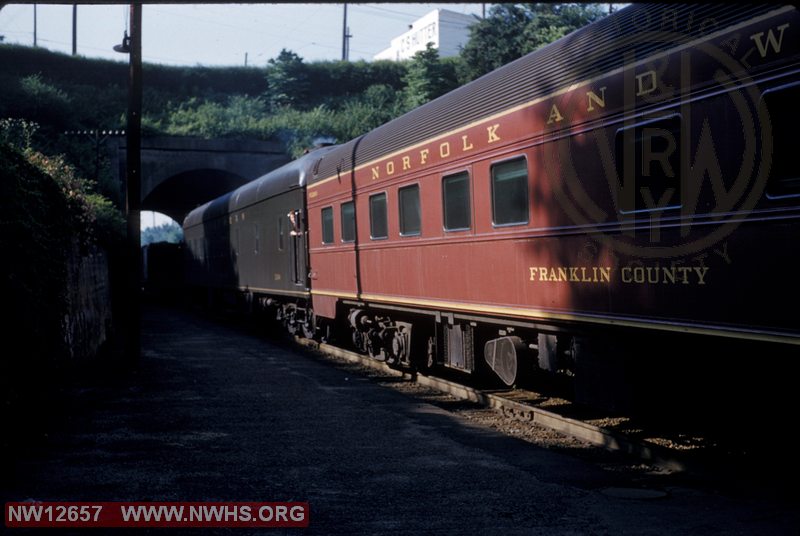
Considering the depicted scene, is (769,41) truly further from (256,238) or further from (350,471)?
(256,238)

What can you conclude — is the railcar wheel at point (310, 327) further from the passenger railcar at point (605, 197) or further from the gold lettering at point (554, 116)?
the gold lettering at point (554, 116)

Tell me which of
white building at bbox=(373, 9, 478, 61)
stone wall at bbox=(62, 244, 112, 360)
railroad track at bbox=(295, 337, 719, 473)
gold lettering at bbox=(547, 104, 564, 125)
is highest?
white building at bbox=(373, 9, 478, 61)

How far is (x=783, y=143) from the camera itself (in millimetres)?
5629

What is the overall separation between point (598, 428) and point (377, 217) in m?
5.78

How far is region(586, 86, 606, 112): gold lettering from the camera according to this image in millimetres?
7207

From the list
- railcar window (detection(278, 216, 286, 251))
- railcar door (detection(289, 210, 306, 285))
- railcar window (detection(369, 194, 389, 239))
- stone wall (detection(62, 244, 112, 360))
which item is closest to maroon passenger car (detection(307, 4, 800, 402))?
railcar window (detection(369, 194, 389, 239))

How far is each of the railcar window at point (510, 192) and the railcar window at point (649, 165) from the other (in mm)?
1560

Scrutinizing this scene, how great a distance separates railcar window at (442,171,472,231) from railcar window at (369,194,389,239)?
2.05 meters

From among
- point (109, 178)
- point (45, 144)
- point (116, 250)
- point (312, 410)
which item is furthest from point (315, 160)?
point (45, 144)

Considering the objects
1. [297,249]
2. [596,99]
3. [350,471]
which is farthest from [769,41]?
[297,249]

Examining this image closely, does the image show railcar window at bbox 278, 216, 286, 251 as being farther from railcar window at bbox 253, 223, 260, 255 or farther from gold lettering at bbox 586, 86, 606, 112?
gold lettering at bbox 586, 86, 606, 112

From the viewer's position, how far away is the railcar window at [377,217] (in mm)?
12375

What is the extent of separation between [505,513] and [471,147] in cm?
502

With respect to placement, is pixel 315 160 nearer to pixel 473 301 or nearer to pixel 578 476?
pixel 473 301
